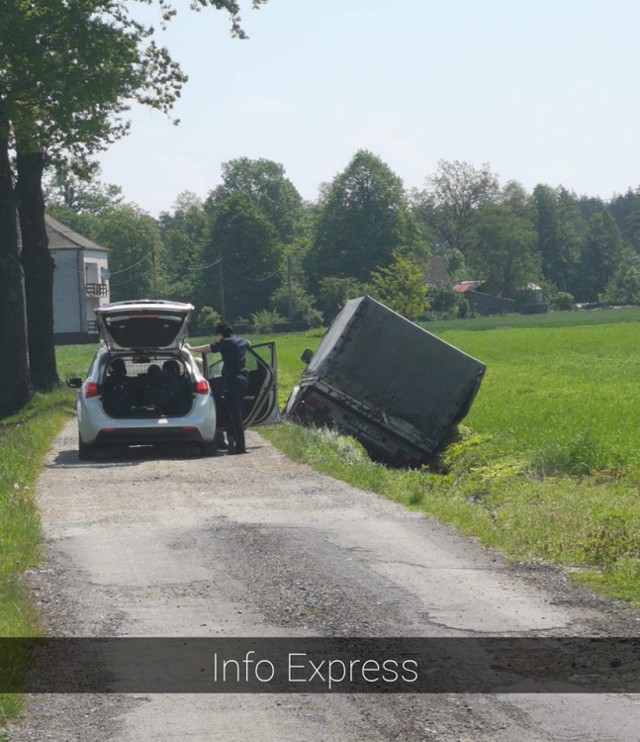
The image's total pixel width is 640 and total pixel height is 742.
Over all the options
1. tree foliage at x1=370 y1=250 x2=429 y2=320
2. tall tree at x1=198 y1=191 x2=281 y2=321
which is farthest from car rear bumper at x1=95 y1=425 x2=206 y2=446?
tall tree at x1=198 y1=191 x2=281 y2=321

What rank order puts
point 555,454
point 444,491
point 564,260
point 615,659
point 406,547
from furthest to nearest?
point 564,260 < point 555,454 < point 444,491 < point 406,547 < point 615,659

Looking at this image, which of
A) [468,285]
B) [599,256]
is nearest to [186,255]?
[468,285]

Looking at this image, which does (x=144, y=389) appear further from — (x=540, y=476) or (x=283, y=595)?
(x=283, y=595)

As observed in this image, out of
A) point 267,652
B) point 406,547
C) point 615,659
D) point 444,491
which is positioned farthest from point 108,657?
point 444,491

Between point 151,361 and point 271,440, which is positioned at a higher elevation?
point 151,361

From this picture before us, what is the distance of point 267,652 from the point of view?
6.77m

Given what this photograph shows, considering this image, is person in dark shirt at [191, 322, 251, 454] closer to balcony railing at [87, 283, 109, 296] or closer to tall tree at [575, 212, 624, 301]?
balcony railing at [87, 283, 109, 296]

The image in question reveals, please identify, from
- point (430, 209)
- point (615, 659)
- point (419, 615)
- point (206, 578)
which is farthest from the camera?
point (430, 209)

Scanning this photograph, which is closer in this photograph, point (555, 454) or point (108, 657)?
point (108, 657)

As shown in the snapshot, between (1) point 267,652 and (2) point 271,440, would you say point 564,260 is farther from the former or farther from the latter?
(1) point 267,652

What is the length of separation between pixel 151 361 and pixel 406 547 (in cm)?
875

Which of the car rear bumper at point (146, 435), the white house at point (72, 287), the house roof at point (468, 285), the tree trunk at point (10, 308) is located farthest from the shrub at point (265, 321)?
the car rear bumper at point (146, 435)

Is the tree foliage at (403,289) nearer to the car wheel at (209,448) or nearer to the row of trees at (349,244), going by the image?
the row of trees at (349,244)

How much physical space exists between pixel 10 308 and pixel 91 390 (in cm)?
1129
